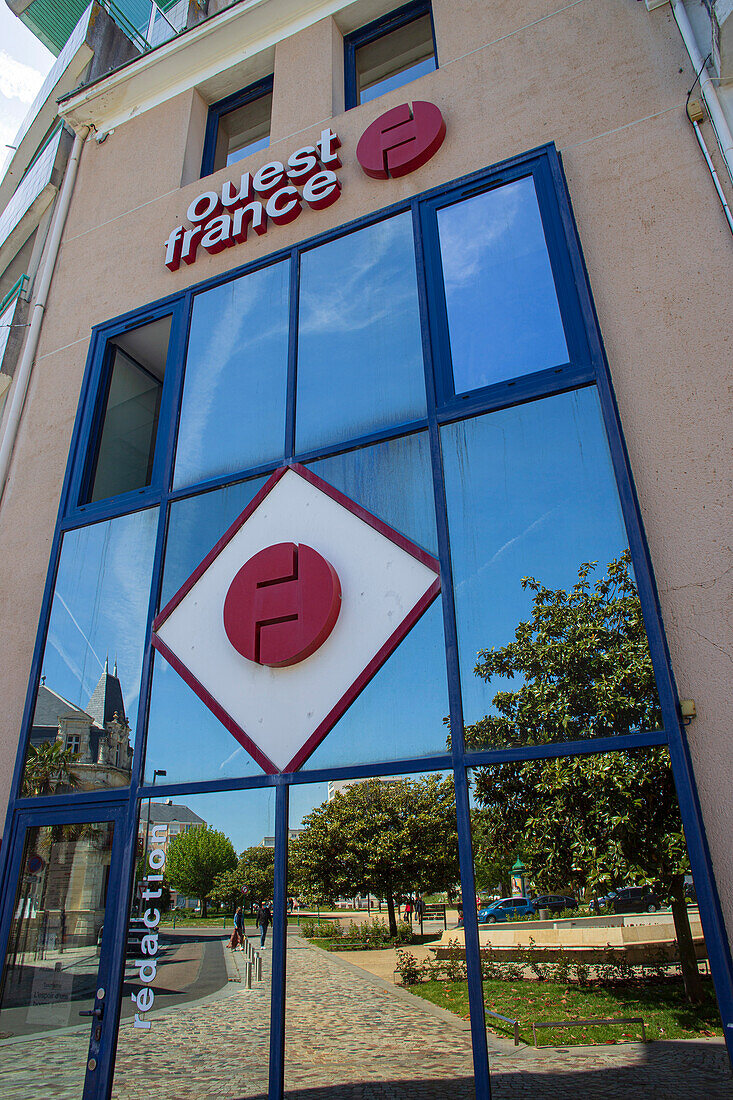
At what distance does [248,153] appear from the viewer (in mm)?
9070

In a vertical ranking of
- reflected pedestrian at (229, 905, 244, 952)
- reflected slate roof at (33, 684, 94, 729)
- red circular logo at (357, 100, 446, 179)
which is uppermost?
red circular logo at (357, 100, 446, 179)

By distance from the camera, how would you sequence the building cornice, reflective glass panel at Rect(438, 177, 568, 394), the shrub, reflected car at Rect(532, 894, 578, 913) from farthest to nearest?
the building cornice, reflective glass panel at Rect(438, 177, 568, 394), the shrub, reflected car at Rect(532, 894, 578, 913)

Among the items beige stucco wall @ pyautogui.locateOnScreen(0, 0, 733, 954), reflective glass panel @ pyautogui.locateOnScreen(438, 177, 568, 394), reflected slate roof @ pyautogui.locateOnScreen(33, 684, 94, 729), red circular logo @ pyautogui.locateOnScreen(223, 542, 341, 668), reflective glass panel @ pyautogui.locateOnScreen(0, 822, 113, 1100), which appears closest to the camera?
beige stucco wall @ pyautogui.locateOnScreen(0, 0, 733, 954)

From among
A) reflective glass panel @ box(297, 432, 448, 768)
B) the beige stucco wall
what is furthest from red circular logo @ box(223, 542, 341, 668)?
the beige stucco wall

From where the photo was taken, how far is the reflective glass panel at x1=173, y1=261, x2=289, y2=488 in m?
6.68

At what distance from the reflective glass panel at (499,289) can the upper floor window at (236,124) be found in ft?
14.1

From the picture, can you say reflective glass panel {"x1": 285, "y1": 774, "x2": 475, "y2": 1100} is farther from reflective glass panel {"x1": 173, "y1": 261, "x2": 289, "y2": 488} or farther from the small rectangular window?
the small rectangular window

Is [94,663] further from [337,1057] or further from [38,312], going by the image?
[38,312]

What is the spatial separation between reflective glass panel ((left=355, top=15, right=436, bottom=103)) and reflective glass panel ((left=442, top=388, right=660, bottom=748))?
207 inches

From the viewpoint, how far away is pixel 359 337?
653 centimetres

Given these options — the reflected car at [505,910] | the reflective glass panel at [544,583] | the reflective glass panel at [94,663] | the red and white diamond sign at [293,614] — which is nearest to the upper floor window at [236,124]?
the reflective glass panel at [94,663]

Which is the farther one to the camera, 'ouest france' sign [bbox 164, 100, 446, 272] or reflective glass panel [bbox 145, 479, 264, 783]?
'ouest france' sign [bbox 164, 100, 446, 272]

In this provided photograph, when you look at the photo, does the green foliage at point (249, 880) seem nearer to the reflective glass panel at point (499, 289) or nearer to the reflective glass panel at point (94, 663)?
the reflective glass panel at point (94, 663)

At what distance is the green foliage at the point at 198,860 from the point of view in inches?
208
